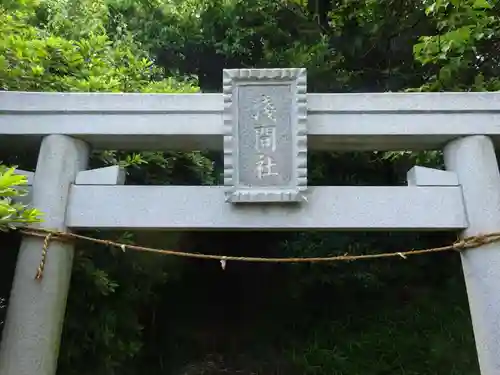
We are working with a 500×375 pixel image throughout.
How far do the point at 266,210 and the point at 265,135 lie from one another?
0.40 m

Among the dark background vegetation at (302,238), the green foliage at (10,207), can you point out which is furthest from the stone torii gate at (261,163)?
the dark background vegetation at (302,238)

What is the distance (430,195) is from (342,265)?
2.42 m

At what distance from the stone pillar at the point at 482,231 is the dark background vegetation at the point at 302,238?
4.02 ft

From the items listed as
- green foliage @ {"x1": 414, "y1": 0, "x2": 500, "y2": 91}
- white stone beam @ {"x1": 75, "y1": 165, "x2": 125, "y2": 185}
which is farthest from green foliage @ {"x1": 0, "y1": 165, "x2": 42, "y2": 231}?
green foliage @ {"x1": 414, "y1": 0, "x2": 500, "y2": 91}

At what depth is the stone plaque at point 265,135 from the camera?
285 cm

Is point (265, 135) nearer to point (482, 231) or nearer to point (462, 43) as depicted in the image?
point (482, 231)

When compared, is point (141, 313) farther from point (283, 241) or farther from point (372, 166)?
point (372, 166)

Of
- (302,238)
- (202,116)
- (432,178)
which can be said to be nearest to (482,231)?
(432,178)

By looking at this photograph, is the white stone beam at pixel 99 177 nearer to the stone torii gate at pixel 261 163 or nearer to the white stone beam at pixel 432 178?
the stone torii gate at pixel 261 163

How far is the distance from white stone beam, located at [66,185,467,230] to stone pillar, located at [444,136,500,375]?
0.08m

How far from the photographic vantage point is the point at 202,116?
9.71 ft

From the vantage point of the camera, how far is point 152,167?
3822 millimetres

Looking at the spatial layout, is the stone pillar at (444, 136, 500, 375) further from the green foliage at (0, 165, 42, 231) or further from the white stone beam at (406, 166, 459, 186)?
the green foliage at (0, 165, 42, 231)

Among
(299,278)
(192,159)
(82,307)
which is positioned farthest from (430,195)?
(299,278)
